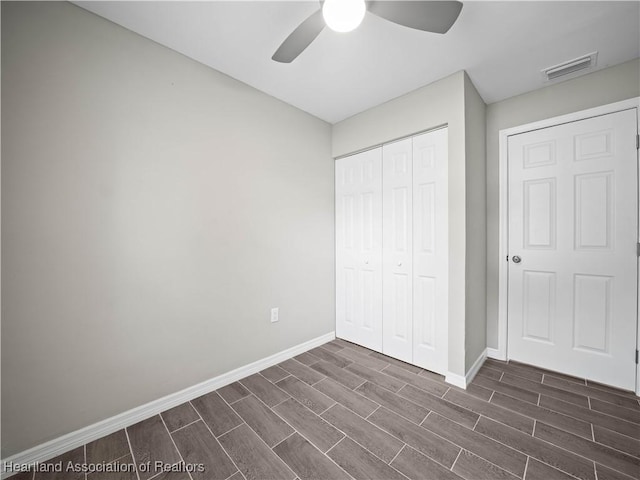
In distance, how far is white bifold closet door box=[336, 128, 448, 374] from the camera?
7.18 feet

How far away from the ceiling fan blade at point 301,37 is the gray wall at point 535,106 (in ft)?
6.62

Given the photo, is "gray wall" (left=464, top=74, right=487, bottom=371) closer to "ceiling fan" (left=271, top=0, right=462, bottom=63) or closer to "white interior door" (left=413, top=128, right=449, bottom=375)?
"white interior door" (left=413, top=128, right=449, bottom=375)

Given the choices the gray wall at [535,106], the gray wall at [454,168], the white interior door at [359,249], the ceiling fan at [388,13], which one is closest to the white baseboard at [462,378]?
the gray wall at [454,168]

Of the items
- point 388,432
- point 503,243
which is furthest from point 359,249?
point 388,432

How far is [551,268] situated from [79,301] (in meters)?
3.42

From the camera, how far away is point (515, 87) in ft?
7.32

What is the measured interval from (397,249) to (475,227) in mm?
674

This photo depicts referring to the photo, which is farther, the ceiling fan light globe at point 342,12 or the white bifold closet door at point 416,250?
the white bifold closet door at point 416,250

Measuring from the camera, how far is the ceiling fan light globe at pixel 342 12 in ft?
3.81

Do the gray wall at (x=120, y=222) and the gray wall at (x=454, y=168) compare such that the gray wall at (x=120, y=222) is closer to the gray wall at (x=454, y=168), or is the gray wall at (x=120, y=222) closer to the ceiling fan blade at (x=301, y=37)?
the ceiling fan blade at (x=301, y=37)

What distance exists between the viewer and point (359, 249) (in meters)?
2.79

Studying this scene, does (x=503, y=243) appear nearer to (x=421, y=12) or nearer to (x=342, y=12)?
(x=421, y=12)

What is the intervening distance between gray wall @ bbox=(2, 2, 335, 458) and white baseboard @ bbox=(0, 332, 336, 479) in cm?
4

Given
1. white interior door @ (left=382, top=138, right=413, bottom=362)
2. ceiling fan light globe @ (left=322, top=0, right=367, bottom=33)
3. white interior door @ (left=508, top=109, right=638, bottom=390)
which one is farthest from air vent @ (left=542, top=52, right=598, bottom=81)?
ceiling fan light globe @ (left=322, top=0, right=367, bottom=33)
